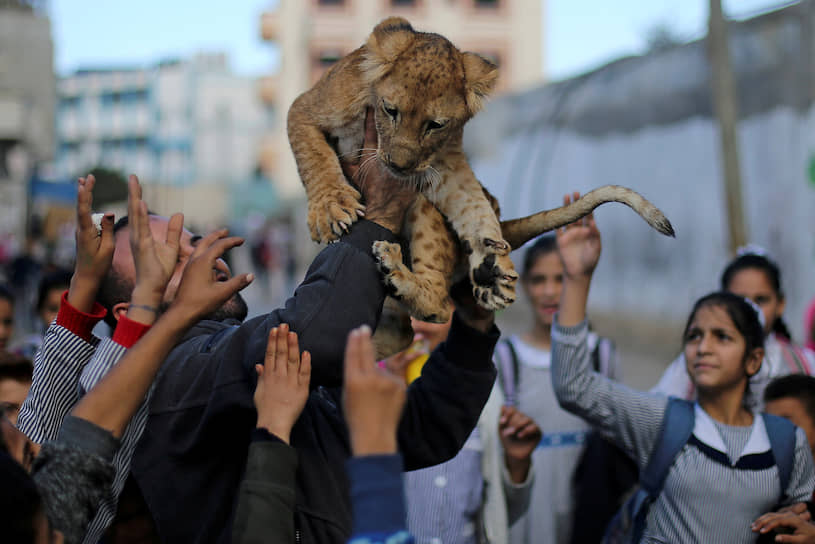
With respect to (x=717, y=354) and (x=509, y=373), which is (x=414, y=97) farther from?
(x=509, y=373)

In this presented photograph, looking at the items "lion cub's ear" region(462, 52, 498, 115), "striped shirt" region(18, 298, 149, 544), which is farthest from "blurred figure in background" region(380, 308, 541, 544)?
"striped shirt" region(18, 298, 149, 544)

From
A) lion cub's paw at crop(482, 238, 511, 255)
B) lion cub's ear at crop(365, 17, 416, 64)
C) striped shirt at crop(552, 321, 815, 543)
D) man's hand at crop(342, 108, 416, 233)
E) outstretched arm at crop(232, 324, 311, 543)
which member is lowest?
striped shirt at crop(552, 321, 815, 543)

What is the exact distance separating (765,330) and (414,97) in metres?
1.99

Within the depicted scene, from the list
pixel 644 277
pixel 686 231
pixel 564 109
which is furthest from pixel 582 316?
pixel 564 109

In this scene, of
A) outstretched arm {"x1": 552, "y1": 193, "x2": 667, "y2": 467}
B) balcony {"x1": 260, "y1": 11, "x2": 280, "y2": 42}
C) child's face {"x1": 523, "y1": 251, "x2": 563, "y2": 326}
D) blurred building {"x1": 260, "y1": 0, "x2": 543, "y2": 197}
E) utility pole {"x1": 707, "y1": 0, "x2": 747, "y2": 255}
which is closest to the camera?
outstretched arm {"x1": 552, "y1": 193, "x2": 667, "y2": 467}

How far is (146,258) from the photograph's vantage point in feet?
5.54

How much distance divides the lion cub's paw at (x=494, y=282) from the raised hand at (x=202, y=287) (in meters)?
0.62

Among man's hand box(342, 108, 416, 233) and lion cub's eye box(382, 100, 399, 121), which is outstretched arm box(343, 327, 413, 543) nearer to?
man's hand box(342, 108, 416, 233)

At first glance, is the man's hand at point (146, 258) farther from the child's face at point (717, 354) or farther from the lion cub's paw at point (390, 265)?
the child's face at point (717, 354)

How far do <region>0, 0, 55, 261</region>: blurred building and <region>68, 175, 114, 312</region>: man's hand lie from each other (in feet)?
62.7

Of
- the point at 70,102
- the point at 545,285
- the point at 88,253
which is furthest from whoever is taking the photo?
the point at 70,102

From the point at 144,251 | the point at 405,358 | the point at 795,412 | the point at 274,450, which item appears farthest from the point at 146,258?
the point at 795,412

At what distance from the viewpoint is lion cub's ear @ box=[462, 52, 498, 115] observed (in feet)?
8.27

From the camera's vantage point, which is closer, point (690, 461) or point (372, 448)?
point (372, 448)
